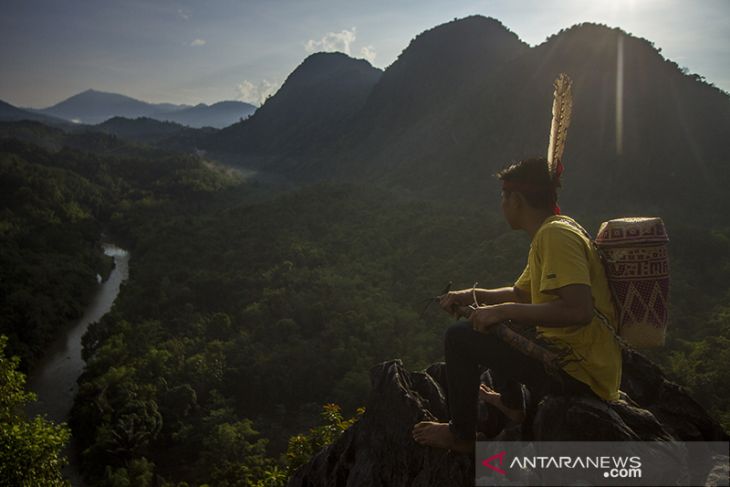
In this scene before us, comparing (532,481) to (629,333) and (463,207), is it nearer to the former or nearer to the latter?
(629,333)

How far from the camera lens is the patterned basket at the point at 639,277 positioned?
130 inches

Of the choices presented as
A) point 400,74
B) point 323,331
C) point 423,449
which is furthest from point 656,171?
point 400,74

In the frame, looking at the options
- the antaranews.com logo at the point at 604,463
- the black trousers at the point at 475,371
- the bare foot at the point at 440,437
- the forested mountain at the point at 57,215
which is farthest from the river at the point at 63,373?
the antaranews.com logo at the point at 604,463

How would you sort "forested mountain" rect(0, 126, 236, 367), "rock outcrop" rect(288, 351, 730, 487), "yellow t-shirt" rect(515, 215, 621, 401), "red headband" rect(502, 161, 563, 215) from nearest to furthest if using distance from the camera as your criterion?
"yellow t-shirt" rect(515, 215, 621, 401) < "rock outcrop" rect(288, 351, 730, 487) < "red headband" rect(502, 161, 563, 215) < "forested mountain" rect(0, 126, 236, 367)

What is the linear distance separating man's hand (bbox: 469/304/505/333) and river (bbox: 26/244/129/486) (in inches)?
1174

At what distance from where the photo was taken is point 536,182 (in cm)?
371

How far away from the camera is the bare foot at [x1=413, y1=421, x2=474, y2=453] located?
4137 millimetres

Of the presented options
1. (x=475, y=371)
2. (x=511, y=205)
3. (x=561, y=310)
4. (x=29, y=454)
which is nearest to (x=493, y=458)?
(x=475, y=371)

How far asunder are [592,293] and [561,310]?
0.50 metres

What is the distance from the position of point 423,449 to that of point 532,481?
1.61 metres

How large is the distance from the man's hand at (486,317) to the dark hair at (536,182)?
1.02 meters

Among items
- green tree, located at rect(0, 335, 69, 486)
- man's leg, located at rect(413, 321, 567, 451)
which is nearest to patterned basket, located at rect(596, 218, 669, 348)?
man's leg, located at rect(413, 321, 567, 451)

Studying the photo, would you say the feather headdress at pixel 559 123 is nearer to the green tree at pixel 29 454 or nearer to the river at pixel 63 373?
the green tree at pixel 29 454

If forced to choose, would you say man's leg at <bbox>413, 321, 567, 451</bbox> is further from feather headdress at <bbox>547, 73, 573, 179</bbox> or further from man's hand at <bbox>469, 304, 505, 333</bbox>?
feather headdress at <bbox>547, 73, 573, 179</bbox>
